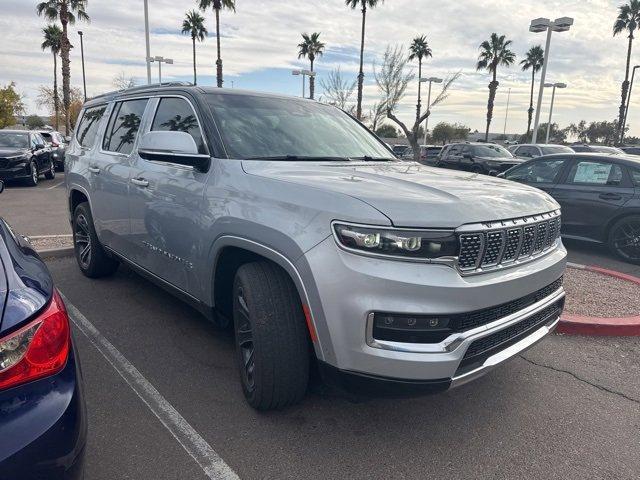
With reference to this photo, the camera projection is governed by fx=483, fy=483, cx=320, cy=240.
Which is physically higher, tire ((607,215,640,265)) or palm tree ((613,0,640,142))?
palm tree ((613,0,640,142))

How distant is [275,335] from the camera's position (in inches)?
100.0

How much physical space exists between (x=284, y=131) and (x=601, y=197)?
592cm

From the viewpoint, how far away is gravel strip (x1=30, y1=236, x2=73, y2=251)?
653 cm

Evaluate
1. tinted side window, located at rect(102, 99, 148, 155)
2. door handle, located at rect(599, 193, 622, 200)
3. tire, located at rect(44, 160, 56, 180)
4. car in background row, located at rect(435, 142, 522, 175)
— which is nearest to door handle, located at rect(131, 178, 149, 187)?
tinted side window, located at rect(102, 99, 148, 155)

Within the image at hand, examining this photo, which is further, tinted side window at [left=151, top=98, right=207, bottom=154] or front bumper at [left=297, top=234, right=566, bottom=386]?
tinted side window at [left=151, top=98, right=207, bottom=154]

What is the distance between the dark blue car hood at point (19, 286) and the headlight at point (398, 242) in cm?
126

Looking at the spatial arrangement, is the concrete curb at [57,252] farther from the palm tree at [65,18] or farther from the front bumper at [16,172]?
the palm tree at [65,18]

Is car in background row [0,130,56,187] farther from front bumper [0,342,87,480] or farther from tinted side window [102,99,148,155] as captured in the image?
front bumper [0,342,87,480]

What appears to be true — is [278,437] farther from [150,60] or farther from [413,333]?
[150,60]

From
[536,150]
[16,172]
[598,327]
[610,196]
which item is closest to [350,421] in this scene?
[598,327]

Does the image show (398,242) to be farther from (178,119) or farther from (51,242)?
(51,242)

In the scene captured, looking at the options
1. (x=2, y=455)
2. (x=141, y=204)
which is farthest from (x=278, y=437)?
(x=141, y=204)

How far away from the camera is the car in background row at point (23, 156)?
13375 mm

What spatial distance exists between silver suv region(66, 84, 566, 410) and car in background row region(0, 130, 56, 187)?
1184 cm
